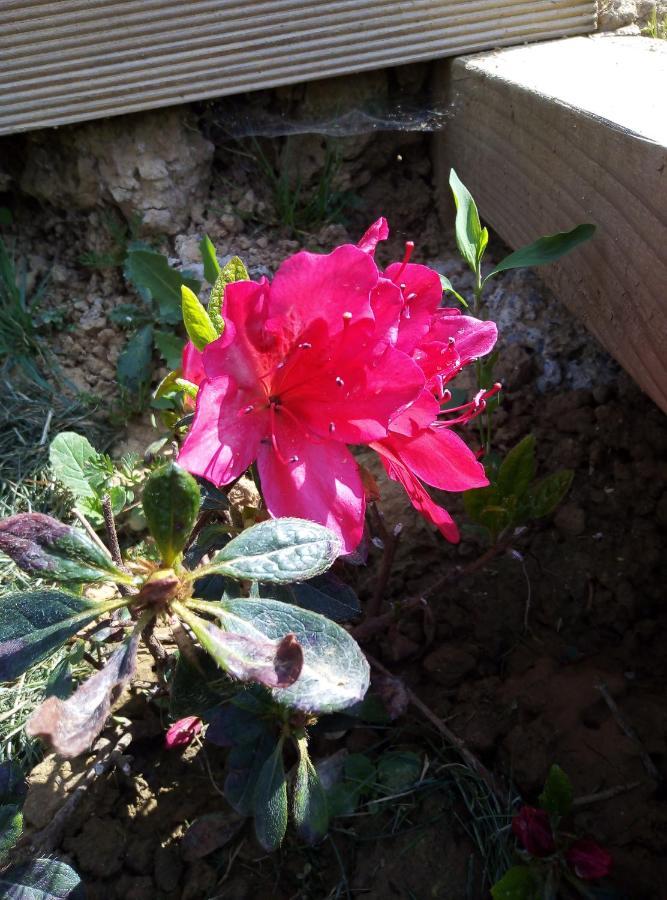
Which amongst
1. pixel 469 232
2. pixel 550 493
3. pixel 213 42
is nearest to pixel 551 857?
pixel 550 493

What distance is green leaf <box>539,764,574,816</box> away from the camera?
1081 mm

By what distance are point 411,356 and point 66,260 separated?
4.87 ft

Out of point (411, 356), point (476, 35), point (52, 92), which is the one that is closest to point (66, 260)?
point (52, 92)

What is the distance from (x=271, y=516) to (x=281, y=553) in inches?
5.5

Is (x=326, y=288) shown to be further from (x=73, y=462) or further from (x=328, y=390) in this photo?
(x=73, y=462)

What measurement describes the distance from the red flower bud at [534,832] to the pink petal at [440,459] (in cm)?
48

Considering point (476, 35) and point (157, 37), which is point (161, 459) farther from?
point (476, 35)

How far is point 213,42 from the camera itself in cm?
180

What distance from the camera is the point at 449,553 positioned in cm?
155

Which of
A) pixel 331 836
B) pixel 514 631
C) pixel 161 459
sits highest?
pixel 161 459

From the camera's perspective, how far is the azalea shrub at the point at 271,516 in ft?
2.57

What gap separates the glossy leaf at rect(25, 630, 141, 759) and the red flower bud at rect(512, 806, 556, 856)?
0.63 m

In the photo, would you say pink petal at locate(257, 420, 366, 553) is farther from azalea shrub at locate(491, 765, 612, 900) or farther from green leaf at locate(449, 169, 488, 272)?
green leaf at locate(449, 169, 488, 272)

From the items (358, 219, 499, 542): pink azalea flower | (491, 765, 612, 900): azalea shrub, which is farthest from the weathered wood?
(491, 765, 612, 900): azalea shrub
